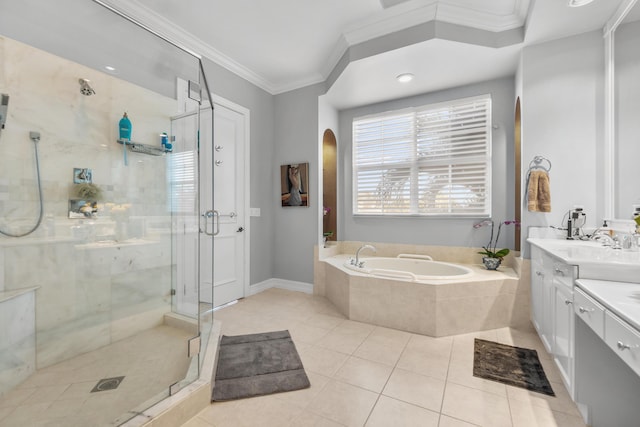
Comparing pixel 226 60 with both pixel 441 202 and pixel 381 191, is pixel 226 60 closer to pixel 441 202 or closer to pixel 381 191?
pixel 381 191

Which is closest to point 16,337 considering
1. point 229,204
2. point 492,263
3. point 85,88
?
point 85,88

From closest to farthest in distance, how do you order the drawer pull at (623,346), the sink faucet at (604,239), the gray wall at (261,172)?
the drawer pull at (623,346) → the sink faucet at (604,239) → the gray wall at (261,172)

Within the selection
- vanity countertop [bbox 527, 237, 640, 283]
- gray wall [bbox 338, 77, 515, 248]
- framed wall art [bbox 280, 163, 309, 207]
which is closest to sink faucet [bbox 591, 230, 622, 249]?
vanity countertop [bbox 527, 237, 640, 283]

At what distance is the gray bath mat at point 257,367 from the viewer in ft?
5.67

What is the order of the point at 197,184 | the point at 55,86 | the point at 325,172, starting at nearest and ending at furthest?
the point at 55,86
the point at 197,184
the point at 325,172

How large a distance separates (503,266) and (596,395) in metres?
1.79

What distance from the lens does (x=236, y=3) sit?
2346 mm

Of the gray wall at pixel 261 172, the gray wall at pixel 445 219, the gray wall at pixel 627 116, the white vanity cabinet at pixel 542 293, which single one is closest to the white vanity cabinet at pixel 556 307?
the white vanity cabinet at pixel 542 293

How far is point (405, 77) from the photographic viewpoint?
10.0ft

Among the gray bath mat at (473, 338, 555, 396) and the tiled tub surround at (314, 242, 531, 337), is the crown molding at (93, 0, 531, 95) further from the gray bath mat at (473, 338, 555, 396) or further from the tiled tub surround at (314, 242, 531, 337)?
the gray bath mat at (473, 338, 555, 396)

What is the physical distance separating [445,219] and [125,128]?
3283mm

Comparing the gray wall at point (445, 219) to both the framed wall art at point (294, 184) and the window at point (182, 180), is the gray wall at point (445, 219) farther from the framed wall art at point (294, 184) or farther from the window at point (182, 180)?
the window at point (182, 180)

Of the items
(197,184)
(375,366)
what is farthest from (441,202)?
(197,184)

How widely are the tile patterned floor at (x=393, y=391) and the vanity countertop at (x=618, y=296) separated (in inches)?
28.8
